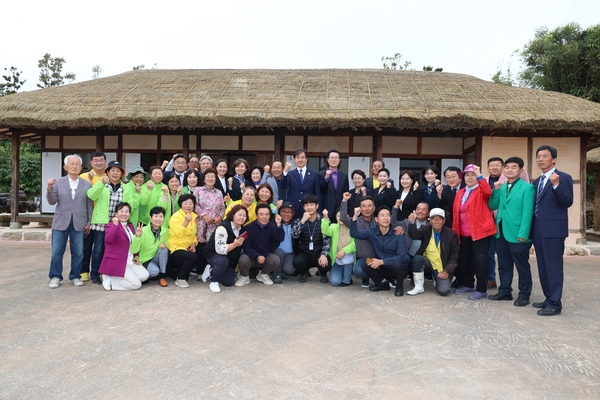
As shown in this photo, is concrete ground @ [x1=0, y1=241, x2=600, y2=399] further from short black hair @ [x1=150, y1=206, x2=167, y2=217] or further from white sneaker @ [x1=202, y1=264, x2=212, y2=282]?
short black hair @ [x1=150, y1=206, x2=167, y2=217]

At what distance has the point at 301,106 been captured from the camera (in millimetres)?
8922

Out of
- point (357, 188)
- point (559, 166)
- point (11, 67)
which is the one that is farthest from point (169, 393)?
point (11, 67)

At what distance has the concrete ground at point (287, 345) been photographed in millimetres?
2502

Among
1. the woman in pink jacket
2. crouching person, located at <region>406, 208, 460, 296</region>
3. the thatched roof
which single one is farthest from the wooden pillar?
crouching person, located at <region>406, 208, 460, 296</region>

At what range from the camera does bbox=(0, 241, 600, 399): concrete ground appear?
2.50 m

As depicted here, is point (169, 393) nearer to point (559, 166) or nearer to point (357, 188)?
point (357, 188)

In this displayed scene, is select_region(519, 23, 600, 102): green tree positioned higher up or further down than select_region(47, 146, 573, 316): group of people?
higher up

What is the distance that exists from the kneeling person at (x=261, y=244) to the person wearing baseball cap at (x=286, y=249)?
14 cm

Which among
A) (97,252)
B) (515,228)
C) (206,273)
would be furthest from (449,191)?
(97,252)

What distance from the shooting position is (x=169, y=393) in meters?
2.41

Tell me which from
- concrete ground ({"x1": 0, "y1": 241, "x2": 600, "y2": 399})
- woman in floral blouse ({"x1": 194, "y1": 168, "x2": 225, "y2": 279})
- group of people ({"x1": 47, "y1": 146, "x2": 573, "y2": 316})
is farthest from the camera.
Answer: woman in floral blouse ({"x1": 194, "y1": 168, "x2": 225, "y2": 279})

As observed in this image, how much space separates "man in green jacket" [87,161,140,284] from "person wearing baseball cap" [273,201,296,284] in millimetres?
2019

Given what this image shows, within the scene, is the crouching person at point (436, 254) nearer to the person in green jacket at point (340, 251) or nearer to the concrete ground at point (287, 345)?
the concrete ground at point (287, 345)

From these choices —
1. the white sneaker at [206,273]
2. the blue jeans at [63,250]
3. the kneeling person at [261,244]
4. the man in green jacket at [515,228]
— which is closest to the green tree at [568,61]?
the man in green jacket at [515,228]
